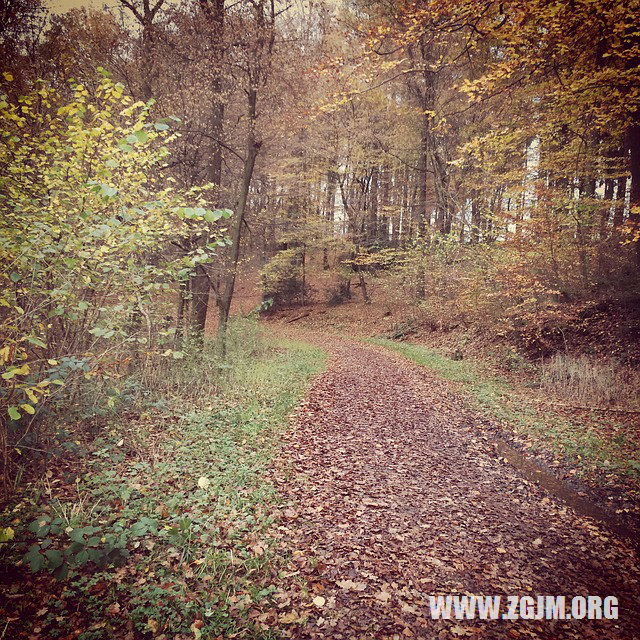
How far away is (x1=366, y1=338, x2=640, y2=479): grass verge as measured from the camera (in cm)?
547

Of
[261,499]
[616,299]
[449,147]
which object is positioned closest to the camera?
[261,499]

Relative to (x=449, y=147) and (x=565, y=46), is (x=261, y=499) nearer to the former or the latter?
(x=565, y=46)

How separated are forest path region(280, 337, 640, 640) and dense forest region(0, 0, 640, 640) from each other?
7.0 inches

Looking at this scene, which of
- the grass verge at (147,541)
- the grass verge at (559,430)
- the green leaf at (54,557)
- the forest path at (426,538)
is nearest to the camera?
the green leaf at (54,557)

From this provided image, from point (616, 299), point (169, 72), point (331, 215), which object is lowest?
point (616, 299)

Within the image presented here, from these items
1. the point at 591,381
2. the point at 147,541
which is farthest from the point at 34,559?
the point at 591,381

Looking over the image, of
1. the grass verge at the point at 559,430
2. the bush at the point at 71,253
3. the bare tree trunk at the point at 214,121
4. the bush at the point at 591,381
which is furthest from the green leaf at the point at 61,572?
the bush at the point at 591,381

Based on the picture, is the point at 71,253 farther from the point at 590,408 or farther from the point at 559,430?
the point at 590,408

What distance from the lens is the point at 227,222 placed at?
12422 millimetres

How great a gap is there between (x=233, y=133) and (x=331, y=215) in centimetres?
1197

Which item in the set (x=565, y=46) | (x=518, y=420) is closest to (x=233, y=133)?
(x=565, y=46)

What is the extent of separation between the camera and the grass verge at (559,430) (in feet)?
18.0

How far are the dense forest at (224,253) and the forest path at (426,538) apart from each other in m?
0.18

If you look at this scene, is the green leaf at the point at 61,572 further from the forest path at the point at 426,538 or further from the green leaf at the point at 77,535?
the forest path at the point at 426,538
